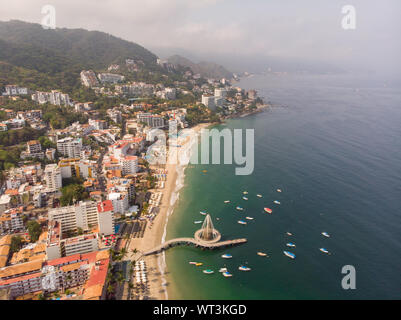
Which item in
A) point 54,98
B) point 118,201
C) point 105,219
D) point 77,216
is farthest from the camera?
point 54,98

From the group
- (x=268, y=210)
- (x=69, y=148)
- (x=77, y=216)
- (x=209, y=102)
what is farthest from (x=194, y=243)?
(x=209, y=102)

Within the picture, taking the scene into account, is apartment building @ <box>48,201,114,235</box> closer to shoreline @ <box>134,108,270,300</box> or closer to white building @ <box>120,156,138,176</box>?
shoreline @ <box>134,108,270,300</box>

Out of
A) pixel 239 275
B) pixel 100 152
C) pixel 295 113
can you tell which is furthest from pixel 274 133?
pixel 239 275

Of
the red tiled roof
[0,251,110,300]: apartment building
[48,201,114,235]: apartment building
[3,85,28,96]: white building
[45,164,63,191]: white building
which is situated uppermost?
[3,85,28,96]: white building

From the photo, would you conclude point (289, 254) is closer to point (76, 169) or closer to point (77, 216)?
point (77, 216)

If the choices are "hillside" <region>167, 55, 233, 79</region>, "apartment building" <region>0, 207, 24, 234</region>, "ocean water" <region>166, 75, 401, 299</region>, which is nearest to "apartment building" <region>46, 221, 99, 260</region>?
"apartment building" <region>0, 207, 24, 234</region>

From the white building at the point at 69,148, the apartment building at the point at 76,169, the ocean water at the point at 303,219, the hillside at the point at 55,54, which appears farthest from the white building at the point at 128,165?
the hillside at the point at 55,54
